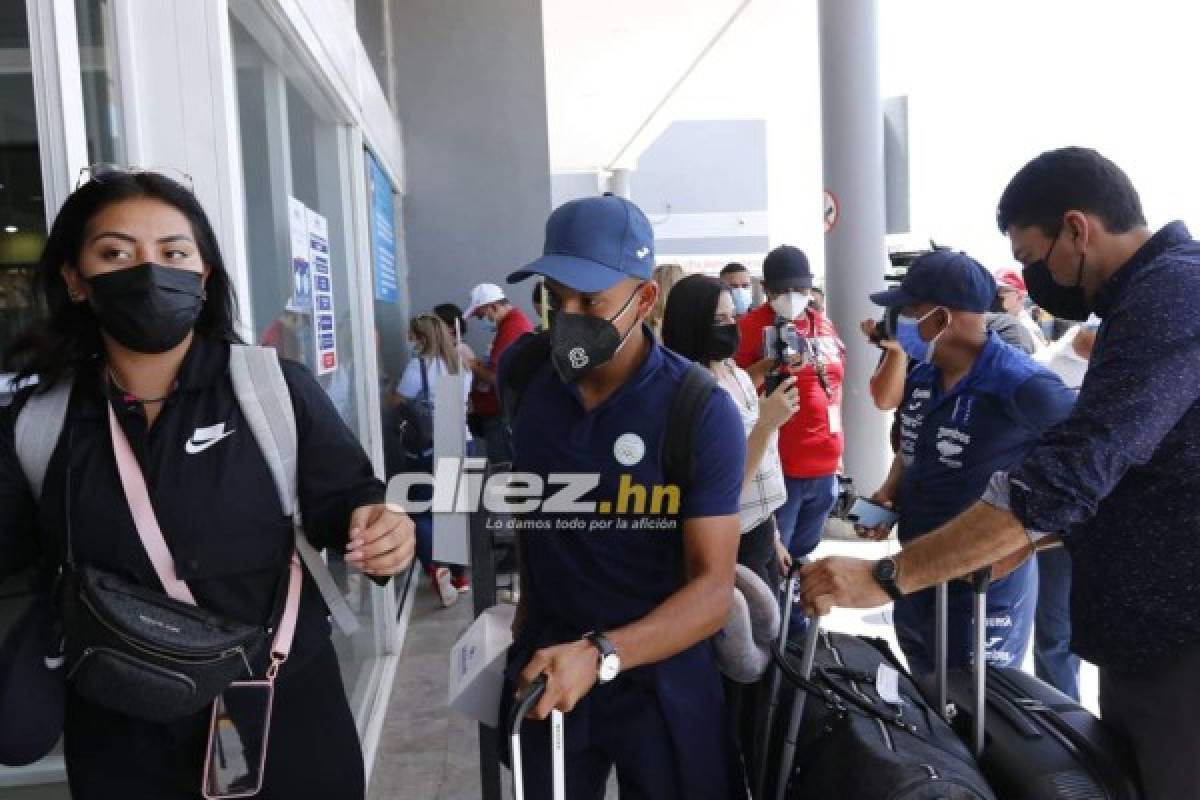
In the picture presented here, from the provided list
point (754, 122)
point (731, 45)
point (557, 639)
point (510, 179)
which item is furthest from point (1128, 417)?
point (754, 122)

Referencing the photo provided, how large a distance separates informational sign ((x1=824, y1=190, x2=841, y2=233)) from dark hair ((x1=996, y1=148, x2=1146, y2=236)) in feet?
16.8

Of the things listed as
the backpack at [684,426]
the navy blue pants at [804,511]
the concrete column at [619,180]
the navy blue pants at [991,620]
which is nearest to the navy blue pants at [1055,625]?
the navy blue pants at [991,620]

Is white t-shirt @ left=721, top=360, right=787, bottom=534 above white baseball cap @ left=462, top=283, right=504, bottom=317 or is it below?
below

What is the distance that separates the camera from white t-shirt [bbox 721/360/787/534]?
274 centimetres

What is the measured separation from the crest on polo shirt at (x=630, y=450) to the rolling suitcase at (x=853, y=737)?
0.48m

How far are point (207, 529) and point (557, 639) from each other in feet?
2.15

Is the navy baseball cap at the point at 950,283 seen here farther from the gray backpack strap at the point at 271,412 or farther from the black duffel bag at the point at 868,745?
the gray backpack strap at the point at 271,412

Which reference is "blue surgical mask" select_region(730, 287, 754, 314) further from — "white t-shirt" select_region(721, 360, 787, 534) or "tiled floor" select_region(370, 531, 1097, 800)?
"white t-shirt" select_region(721, 360, 787, 534)

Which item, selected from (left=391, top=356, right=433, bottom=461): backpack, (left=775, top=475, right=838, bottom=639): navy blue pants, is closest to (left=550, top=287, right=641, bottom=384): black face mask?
(left=775, top=475, right=838, bottom=639): navy blue pants

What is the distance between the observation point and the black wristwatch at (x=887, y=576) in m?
1.67

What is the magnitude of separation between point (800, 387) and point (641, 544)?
3061 mm

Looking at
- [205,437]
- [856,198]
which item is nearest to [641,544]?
[205,437]

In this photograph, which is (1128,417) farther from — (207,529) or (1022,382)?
(207,529)

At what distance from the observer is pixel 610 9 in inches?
353
